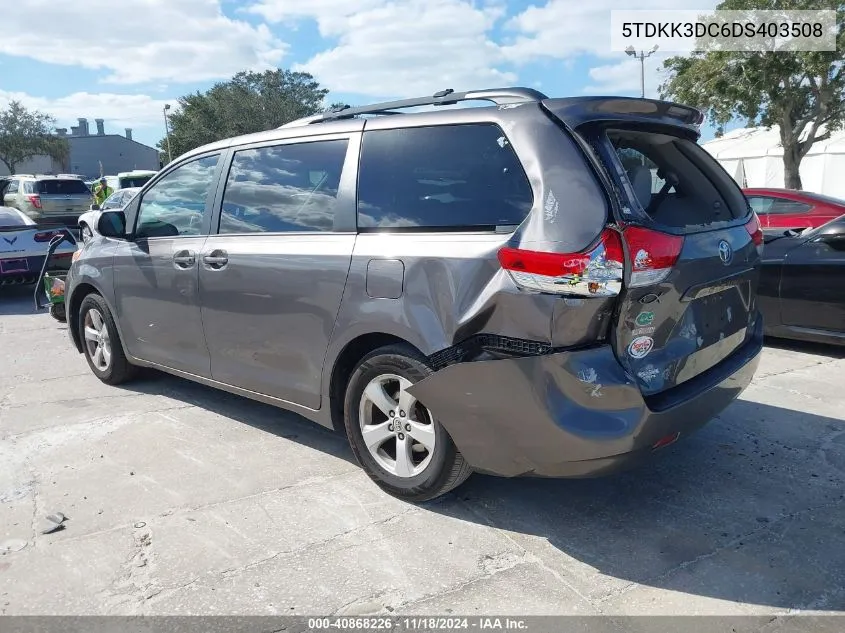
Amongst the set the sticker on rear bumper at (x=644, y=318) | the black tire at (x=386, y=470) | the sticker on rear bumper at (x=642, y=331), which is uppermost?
the sticker on rear bumper at (x=644, y=318)

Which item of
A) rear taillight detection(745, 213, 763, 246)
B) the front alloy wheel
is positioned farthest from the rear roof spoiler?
the front alloy wheel

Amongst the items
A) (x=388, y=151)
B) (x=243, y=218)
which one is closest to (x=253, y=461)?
(x=243, y=218)

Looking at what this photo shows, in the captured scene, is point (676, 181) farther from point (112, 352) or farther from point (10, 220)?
point (10, 220)

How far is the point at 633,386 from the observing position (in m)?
2.69

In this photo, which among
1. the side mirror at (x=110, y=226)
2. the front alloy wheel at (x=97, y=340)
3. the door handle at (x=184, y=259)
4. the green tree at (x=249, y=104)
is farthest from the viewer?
the green tree at (x=249, y=104)

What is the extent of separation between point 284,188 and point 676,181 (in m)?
2.11

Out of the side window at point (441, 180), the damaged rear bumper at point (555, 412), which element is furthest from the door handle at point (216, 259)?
the damaged rear bumper at point (555, 412)

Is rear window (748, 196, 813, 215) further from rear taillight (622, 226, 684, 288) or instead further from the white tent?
the white tent

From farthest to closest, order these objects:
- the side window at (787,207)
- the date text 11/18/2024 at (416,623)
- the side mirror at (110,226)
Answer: the side window at (787,207), the side mirror at (110,226), the date text 11/18/2024 at (416,623)

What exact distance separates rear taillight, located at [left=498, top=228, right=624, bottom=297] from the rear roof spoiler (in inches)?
21.8

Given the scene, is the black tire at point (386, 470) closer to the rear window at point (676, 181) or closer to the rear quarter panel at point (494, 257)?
the rear quarter panel at point (494, 257)

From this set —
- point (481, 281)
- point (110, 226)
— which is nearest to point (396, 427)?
point (481, 281)

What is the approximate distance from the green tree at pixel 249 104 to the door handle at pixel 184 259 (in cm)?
4582

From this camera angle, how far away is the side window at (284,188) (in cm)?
357
